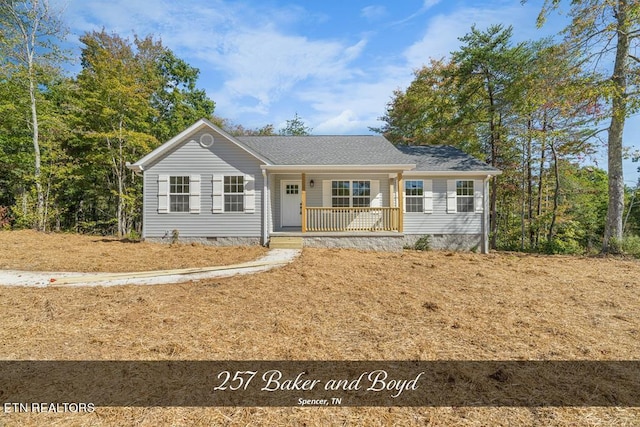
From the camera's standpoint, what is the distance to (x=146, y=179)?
35.3 ft

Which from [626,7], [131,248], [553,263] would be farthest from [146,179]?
[626,7]

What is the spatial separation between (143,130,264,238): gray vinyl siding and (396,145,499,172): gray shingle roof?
6823mm

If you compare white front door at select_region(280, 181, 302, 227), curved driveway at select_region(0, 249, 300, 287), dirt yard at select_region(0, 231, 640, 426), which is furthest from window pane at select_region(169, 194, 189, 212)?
curved driveway at select_region(0, 249, 300, 287)

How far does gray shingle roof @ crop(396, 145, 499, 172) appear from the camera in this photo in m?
11.8

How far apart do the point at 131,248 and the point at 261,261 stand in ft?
16.3

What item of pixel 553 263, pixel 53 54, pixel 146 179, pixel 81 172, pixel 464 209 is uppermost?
pixel 53 54

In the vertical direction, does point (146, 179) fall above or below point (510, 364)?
above

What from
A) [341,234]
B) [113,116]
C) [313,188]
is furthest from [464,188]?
[113,116]

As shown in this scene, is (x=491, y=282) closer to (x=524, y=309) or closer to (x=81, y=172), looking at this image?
(x=524, y=309)

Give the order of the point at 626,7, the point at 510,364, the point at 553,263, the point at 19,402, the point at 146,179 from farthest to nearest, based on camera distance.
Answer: the point at 146,179 → the point at 626,7 → the point at 553,263 → the point at 510,364 → the point at 19,402

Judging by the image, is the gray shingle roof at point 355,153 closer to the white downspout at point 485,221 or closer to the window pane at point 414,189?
the window pane at point 414,189

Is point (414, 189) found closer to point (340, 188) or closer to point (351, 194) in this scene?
point (351, 194)

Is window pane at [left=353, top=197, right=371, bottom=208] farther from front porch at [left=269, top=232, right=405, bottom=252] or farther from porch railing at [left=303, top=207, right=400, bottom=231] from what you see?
front porch at [left=269, top=232, right=405, bottom=252]

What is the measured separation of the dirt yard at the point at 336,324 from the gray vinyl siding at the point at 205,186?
3.54 metres
